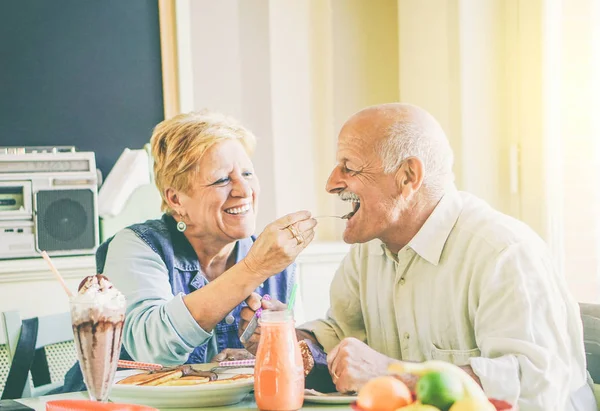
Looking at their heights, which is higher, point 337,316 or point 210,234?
point 210,234

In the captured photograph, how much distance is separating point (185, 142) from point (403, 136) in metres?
0.64

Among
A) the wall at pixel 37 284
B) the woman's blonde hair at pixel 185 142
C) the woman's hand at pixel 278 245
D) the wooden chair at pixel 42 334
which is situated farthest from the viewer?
the wall at pixel 37 284

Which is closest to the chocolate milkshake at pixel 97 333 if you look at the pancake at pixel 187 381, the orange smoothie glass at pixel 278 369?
the pancake at pixel 187 381

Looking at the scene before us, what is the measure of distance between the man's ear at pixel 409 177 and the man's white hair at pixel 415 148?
0.01 metres

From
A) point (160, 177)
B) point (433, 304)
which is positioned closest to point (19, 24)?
point (160, 177)

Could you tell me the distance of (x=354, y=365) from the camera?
4.53ft

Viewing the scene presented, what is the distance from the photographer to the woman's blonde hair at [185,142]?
205 cm

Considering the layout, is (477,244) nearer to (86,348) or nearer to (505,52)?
(86,348)

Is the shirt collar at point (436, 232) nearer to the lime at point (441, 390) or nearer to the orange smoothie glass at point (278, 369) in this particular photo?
the orange smoothie glass at point (278, 369)

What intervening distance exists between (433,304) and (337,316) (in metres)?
0.32

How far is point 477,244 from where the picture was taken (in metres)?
1.61

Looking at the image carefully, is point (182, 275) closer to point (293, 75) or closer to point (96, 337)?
point (96, 337)

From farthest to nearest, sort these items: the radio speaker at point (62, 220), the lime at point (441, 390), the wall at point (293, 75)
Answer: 1. the wall at point (293, 75)
2. the radio speaker at point (62, 220)
3. the lime at point (441, 390)

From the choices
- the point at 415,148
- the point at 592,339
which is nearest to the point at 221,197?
the point at 415,148
